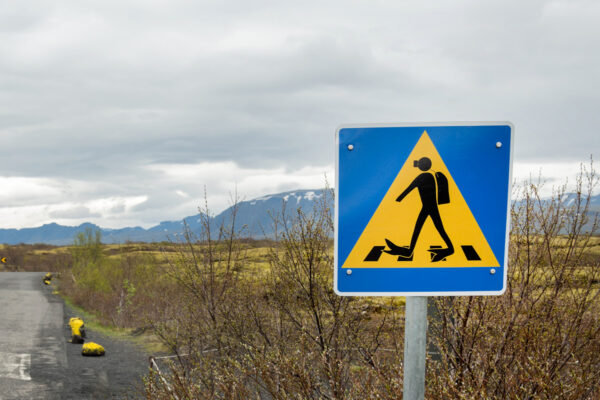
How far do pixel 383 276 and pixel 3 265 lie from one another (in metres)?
85.4

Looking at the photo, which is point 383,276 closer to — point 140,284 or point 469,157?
point 469,157

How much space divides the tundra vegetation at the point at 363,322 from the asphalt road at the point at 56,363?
12.4 feet

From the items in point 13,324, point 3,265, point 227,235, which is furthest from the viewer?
point 3,265

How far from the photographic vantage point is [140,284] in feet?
96.0

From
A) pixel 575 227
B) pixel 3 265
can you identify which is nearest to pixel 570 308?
pixel 575 227

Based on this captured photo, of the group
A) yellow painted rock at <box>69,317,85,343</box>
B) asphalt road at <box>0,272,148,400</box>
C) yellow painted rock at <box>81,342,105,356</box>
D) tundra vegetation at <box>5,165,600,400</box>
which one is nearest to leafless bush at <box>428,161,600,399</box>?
tundra vegetation at <box>5,165,600,400</box>

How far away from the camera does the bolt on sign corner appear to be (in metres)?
1.82

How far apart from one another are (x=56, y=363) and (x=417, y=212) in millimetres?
17152

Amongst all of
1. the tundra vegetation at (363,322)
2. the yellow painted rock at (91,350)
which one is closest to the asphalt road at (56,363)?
the yellow painted rock at (91,350)

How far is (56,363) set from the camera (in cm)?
1590

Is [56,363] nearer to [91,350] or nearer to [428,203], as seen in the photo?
[91,350]

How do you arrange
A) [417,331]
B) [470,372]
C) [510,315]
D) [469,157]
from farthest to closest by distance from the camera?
[510,315], [470,372], [469,157], [417,331]

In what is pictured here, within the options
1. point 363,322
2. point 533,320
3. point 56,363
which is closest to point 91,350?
point 56,363

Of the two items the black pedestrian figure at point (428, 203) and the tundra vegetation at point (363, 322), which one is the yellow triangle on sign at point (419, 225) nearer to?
the black pedestrian figure at point (428, 203)
